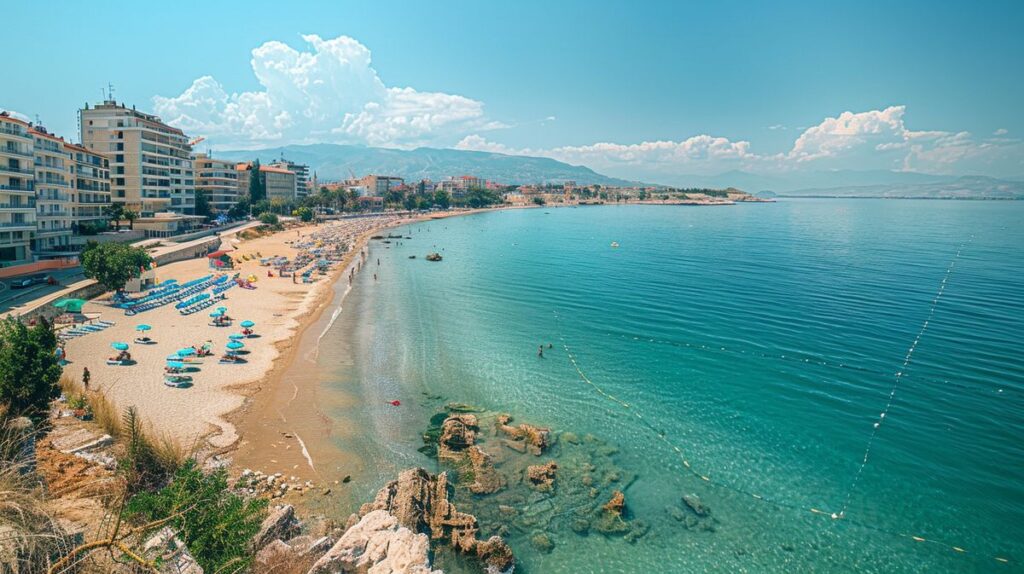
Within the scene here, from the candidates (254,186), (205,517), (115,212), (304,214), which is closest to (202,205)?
(304,214)

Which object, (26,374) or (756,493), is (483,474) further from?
(26,374)

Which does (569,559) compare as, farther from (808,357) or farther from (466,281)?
(466,281)

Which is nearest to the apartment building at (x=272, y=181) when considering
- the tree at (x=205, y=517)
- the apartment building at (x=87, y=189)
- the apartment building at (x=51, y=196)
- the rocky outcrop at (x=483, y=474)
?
the apartment building at (x=87, y=189)

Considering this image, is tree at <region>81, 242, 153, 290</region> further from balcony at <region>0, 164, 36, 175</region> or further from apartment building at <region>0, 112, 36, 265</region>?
balcony at <region>0, 164, 36, 175</region>

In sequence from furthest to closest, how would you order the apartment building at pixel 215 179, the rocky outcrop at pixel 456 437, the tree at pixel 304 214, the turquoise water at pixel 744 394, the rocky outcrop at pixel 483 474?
the tree at pixel 304 214, the apartment building at pixel 215 179, the rocky outcrop at pixel 456 437, the rocky outcrop at pixel 483 474, the turquoise water at pixel 744 394

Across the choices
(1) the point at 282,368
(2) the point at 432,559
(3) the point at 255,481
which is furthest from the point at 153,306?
(2) the point at 432,559

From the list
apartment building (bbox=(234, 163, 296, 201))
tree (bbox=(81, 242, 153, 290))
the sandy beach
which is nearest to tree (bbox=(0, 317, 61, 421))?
the sandy beach

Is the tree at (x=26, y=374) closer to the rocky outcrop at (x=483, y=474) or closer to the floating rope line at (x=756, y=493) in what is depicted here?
the rocky outcrop at (x=483, y=474)
